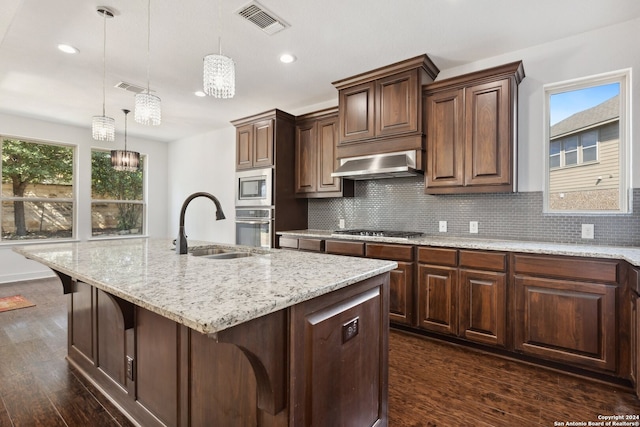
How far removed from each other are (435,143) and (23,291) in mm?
5886

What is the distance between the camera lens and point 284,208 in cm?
418

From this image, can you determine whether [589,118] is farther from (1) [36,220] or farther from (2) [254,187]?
(1) [36,220]

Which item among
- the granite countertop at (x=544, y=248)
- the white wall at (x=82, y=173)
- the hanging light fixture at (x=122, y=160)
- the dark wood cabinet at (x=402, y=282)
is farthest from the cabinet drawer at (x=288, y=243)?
the white wall at (x=82, y=173)

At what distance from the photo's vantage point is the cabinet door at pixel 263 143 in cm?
412

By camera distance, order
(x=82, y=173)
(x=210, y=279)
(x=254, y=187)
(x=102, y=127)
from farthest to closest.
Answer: (x=82, y=173), (x=254, y=187), (x=102, y=127), (x=210, y=279)

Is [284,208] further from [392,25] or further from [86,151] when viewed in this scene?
[86,151]

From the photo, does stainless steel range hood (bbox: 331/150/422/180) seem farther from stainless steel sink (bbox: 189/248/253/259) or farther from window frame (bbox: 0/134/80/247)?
window frame (bbox: 0/134/80/247)

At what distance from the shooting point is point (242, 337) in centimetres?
87

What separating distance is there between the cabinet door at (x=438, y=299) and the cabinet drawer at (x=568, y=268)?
1.72ft

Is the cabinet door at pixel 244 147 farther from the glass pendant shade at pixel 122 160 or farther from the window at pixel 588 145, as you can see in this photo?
the window at pixel 588 145

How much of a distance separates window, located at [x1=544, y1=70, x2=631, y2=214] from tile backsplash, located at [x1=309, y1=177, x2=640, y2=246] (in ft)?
0.37

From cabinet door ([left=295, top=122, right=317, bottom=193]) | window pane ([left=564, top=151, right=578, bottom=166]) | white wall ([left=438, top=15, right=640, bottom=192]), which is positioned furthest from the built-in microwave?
window pane ([left=564, top=151, right=578, bottom=166])

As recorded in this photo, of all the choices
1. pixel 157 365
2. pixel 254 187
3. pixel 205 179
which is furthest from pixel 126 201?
pixel 157 365

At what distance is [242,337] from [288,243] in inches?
119
